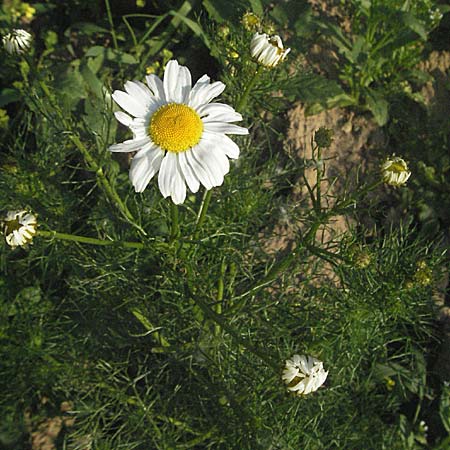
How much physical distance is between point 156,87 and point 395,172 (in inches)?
21.4

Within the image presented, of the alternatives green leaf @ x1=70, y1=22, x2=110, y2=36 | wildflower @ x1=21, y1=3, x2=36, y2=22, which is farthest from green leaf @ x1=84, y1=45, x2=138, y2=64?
wildflower @ x1=21, y1=3, x2=36, y2=22

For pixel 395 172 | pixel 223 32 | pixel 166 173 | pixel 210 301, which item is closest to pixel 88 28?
pixel 223 32

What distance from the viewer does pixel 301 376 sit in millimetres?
1227

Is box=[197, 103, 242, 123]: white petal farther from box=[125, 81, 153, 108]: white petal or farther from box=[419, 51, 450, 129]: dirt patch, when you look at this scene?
box=[419, 51, 450, 129]: dirt patch

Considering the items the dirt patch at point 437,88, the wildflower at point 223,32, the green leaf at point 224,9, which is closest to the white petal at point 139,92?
the wildflower at point 223,32

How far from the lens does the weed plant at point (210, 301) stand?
164cm

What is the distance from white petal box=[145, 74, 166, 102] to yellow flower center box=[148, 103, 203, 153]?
0.08 meters

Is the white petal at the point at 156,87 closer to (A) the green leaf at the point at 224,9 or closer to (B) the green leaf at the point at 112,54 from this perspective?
(A) the green leaf at the point at 224,9

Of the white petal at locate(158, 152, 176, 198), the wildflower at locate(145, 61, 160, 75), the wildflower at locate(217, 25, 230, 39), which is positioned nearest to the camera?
the white petal at locate(158, 152, 176, 198)

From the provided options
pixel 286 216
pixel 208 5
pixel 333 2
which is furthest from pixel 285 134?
pixel 333 2

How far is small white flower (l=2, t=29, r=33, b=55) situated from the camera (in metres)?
1.36

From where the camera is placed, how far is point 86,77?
2219 mm

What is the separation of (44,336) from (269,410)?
848mm

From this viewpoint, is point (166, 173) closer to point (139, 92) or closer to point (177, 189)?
point (177, 189)
